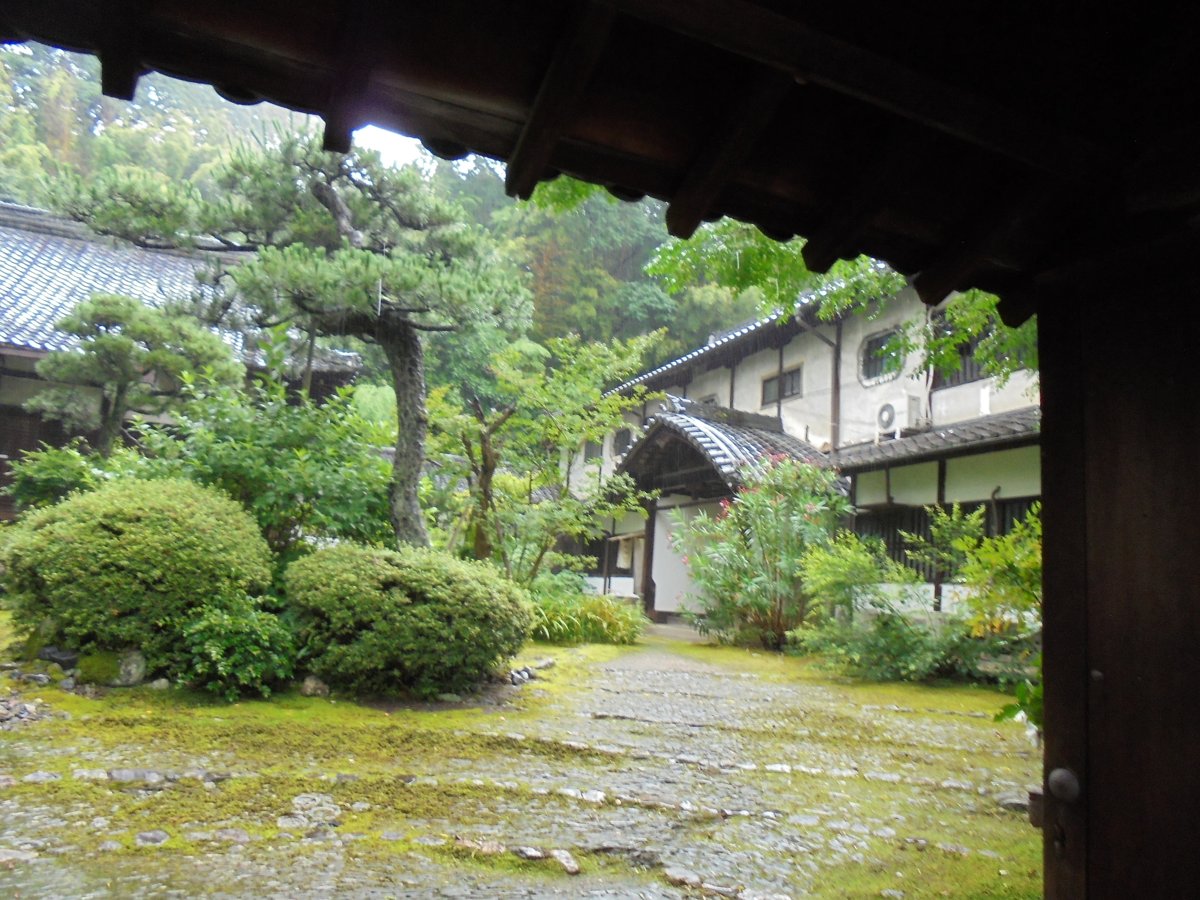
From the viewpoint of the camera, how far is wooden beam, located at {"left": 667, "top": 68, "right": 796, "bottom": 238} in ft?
7.09

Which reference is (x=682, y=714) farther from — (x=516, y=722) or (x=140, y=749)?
(x=140, y=749)

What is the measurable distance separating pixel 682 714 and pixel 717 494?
10742 mm

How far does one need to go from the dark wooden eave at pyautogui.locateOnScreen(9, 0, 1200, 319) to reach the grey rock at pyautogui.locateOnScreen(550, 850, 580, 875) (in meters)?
2.46

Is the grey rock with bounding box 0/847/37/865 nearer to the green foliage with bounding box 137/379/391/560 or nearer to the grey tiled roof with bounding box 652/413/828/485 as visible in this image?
the green foliage with bounding box 137/379/391/560

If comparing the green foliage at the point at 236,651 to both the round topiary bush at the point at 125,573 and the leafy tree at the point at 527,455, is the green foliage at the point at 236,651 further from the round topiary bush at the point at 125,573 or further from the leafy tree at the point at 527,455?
the leafy tree at the point at 527,455

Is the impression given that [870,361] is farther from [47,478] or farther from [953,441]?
[47,478]

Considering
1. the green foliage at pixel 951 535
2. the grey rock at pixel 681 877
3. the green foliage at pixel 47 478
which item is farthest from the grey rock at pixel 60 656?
the green foliage at pixel 951 535

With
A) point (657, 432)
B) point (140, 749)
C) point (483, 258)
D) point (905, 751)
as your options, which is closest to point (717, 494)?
point (657, 432)

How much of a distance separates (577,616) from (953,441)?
220 inches

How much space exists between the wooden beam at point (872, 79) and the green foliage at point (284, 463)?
6.82 m

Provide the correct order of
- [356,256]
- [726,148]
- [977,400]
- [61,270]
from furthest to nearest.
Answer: [61,270] < [977,400] < [356,256] < [726,148]

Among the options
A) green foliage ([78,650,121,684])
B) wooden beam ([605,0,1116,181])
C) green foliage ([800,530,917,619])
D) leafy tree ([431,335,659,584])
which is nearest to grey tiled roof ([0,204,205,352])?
leafy tree ([431,335,659,584])

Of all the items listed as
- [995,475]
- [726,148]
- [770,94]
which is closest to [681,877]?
[726,148]

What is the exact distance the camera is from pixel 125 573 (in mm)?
6043
